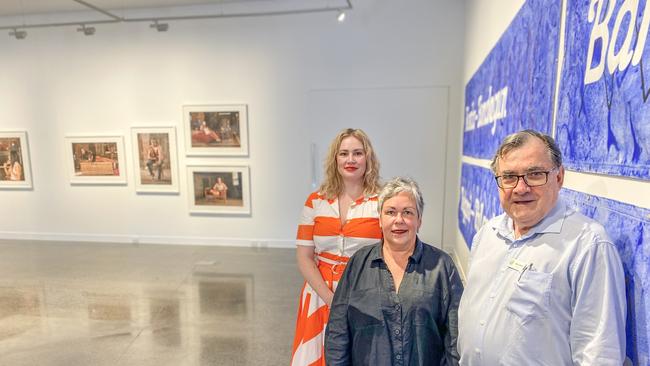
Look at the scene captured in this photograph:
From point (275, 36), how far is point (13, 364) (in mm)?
5060

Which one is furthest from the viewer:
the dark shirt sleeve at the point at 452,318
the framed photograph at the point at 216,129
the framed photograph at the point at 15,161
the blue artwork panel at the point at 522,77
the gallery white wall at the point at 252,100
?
the framed photograph at the point at 15,161

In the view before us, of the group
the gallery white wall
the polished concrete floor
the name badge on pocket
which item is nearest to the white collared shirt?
the name badge on pocket

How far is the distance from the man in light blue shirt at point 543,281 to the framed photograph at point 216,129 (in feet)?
16.8

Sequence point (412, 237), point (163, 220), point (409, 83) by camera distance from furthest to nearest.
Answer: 1. point (163, 220)
2. point (409, 83)
3. point (412, 237)

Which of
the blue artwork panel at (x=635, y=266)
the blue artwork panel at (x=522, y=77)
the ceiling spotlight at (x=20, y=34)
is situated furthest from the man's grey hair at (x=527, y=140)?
the ceiling spotlight at (x=20, y=34)

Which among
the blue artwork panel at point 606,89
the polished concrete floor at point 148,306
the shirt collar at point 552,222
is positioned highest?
the blue artwork panel at point 606,89

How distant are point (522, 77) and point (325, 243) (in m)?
1.52

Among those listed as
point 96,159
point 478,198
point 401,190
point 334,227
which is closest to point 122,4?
point 96,159

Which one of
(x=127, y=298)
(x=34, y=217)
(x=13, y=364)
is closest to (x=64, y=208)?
(x=34, y=217)

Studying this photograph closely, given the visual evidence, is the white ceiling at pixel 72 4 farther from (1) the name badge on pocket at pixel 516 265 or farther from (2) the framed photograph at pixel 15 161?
(1) the name badge on pocket at pixel 516 265

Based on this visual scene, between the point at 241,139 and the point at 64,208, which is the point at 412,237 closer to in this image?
the point at 241,139

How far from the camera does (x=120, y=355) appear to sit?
9.55ft

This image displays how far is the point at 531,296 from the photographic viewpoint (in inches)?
37.7

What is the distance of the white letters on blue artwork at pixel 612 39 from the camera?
912 millimetres
